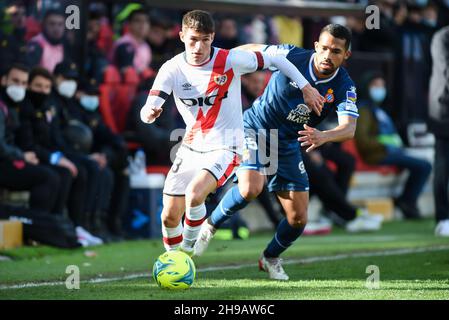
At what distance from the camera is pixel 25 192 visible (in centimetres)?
1248

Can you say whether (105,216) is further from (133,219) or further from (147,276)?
(147,276)

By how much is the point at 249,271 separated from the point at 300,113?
1.65 meters

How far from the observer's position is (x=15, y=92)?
1211 cm

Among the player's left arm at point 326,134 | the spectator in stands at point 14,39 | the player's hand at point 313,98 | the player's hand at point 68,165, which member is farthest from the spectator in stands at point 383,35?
the player's hand at point 313,98

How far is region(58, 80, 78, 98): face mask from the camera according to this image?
42.8ft

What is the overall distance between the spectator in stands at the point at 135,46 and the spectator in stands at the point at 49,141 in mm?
2082

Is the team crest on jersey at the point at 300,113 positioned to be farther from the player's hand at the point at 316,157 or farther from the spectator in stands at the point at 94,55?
the player's hand at the point at 316,157

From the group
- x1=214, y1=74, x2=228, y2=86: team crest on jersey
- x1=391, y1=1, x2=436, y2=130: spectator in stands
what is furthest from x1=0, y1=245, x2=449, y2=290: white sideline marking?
x1=391, y1=1, x2=436, y2=130: spectator in stands

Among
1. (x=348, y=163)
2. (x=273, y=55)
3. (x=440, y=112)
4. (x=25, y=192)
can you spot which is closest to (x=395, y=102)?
(x=348, y=163)

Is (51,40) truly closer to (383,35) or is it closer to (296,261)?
A: (296,261)

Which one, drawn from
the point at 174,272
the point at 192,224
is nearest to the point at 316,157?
the point at 192,224

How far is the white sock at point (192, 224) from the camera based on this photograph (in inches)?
352

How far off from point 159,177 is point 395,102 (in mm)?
7079

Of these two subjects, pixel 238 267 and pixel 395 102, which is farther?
pixel 395 102
